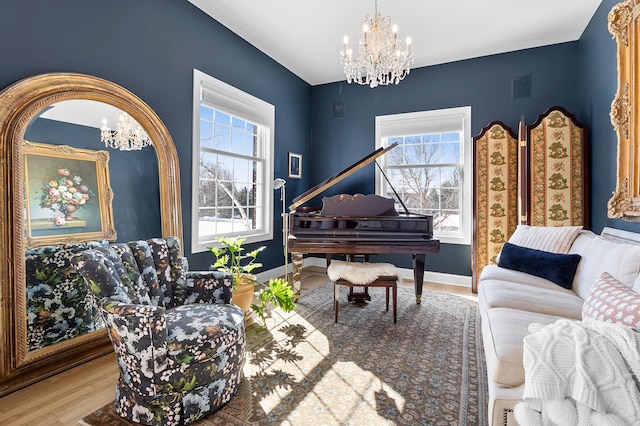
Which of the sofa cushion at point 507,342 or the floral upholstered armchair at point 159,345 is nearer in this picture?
the sofa cushion at point 507,342

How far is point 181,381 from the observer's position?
5.44 ft

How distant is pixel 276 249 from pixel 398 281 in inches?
91.0

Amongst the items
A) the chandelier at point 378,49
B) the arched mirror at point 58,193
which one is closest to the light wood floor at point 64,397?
the arched mirror at point 58,193

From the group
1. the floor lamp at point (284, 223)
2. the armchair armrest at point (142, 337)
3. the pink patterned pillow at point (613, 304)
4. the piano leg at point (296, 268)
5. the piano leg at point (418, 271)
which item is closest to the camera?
the pink patterned pillow at point (613, 304)

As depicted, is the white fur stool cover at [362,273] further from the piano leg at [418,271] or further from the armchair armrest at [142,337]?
the armchair armrest at [142,337]

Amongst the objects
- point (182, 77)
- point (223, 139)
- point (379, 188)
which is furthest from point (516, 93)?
point (182, 77)

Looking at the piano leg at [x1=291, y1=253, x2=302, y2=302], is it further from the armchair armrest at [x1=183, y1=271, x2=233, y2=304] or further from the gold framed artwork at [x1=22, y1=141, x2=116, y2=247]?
the gold framed artwork at [x1=22, y1=141, x2=116, y2=247]

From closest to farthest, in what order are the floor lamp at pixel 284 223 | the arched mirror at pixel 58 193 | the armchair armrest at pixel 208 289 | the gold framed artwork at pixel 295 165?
the arched mirror at pixel 58 193
the armchair armrest at pixel 208 289
the floor lamp at pixel 284 223
the gold framed artwork at pixel 295 165

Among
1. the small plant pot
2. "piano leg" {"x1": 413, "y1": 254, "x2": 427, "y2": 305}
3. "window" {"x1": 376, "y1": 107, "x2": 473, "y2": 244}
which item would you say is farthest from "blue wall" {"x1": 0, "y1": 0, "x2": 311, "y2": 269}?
"piano leg" {"x1": 413, "y1": 254, "x2": 427, "y2": 305}

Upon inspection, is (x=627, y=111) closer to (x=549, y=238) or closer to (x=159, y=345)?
(x=549, y=238)

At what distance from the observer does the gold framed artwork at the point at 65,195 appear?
2145 mm

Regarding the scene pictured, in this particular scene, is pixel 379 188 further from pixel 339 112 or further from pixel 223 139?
pixel 223 139

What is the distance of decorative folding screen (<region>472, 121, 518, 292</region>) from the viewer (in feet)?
13.5

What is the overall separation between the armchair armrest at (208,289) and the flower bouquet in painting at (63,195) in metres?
0.97
